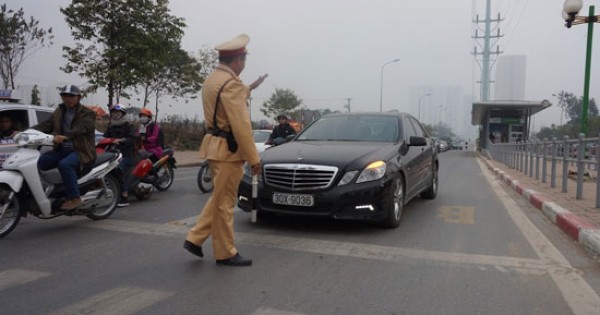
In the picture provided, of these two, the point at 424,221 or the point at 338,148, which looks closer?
the point at 338,148

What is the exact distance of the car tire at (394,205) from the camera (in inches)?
228

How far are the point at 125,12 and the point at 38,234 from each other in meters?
14.9

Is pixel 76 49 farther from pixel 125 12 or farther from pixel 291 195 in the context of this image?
pixel 291 195

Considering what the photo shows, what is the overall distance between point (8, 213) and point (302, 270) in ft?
11.2

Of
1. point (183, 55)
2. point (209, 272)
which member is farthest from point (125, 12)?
point (209, 272)

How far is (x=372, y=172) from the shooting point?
18.6 ft

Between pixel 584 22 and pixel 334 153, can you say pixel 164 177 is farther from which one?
pixel 584 22

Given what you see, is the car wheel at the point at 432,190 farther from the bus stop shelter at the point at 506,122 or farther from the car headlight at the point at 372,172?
the bus stop shelter at the point at 506,122

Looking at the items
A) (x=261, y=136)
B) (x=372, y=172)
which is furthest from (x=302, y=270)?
(x=261, y=136)

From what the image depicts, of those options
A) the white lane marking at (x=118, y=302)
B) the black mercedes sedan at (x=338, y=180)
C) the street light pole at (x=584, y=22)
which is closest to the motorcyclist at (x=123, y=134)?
the black mercedes sedan at (x=338, y=180)

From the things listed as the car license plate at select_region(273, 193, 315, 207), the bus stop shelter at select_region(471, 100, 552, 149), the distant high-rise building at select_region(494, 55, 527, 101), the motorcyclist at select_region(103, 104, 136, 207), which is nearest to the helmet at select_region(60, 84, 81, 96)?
the motorcyclist at select_region(103, 104, 136, 207)

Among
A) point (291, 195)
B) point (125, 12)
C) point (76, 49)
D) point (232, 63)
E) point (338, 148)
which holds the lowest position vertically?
point (291, 195)

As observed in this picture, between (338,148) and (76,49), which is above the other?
(76,49)

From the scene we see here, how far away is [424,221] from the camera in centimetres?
673
